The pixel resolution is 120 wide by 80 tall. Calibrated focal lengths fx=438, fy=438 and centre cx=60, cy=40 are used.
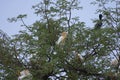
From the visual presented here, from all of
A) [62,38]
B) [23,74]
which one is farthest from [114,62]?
[23,74]

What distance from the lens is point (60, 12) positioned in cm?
1002

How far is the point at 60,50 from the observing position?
349 inches

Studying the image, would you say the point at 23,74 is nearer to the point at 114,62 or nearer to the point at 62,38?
the point at 62,38

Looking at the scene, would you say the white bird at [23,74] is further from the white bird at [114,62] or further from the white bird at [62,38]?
the white bird at [114,62]

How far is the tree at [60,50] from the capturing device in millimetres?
A: 9000

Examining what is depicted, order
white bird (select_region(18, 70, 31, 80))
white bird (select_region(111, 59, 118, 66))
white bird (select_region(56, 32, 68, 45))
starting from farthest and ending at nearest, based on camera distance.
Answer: white bird (select_region(111, 59, 118, 66)) < white bird (select_region(56, 32, 68, 45)) < white bird (select_region(18, 70, 31, 80))

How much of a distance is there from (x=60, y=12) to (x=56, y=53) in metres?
1.39

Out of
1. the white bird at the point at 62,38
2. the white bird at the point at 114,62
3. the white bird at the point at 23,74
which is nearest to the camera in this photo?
the white bird at the point at 23,74

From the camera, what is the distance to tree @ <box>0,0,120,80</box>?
9.00 meters

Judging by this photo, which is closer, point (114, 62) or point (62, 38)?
point (62, 38)

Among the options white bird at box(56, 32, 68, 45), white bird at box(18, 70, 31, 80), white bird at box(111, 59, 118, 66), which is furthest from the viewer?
white bird at box(111, 59, 118, 66)

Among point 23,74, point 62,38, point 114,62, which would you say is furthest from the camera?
point 114,62

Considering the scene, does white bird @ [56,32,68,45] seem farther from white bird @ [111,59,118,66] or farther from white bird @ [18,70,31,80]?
white bird @ [111,59,118,66]

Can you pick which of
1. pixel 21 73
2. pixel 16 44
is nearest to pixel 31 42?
pixel 16 44
